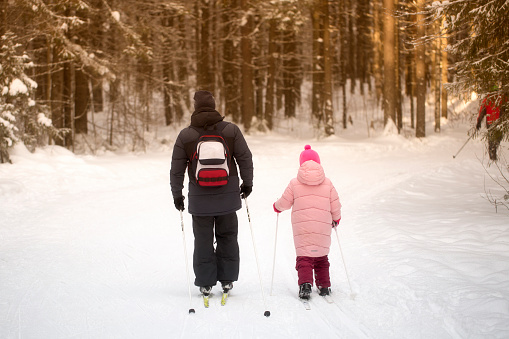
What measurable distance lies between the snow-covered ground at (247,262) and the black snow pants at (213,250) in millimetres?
283

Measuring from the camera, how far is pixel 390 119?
21.2 m

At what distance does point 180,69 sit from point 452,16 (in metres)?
23.8

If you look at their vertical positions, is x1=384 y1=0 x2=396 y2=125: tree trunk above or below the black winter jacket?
above

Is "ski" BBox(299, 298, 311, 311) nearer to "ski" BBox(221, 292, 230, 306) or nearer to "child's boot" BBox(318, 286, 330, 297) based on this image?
"child's boot" BBox(318, 286, 330, 297)

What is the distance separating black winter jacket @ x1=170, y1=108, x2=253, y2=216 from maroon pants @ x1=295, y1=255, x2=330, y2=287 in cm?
94

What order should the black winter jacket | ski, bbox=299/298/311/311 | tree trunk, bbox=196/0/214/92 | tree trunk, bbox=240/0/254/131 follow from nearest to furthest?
ski, bbox=299/298/311/311
the black winter jacket
tree trunk, bbox=240/0/254/131
tree trunk, bbox=196/0/214/92

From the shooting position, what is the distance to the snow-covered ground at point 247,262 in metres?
4.25

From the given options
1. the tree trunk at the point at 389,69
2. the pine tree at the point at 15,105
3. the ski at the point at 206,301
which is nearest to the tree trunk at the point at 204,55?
the tree trunk at the point at 389,69

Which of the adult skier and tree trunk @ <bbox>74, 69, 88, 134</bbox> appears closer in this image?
the adult skier

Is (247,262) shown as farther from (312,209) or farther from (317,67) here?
(317,67)

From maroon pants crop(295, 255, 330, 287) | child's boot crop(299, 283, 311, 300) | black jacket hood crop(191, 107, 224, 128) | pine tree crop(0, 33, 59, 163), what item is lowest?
child's boot crop(299, 283, 311, 300)

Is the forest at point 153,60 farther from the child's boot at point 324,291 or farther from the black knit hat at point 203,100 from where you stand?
the black knit hat at point 203,100

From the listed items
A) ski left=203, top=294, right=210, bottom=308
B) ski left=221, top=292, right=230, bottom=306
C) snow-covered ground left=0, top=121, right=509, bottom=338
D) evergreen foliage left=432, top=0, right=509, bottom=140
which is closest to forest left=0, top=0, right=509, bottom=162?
evergreen foliage left=432, top=0, right=509, bottom=140

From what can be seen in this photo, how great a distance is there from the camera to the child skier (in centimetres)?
488
